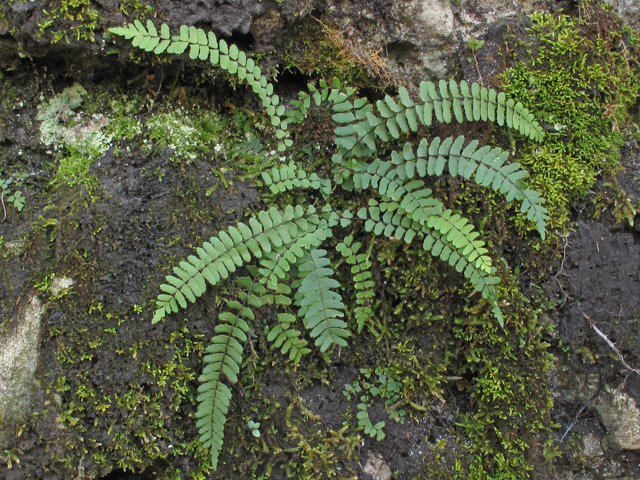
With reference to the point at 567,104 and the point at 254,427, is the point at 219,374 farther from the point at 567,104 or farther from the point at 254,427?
the point at 567,104

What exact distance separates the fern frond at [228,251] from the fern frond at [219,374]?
23 cm

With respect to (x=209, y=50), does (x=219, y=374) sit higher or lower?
lower

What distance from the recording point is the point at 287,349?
104 inches

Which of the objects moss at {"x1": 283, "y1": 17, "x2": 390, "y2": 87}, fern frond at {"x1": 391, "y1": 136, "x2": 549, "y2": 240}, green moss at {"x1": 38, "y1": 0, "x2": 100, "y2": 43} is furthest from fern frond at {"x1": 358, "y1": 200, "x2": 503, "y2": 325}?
green moss at {"x1": 38, "y1": 0, "x2": 100, "y2": 43}

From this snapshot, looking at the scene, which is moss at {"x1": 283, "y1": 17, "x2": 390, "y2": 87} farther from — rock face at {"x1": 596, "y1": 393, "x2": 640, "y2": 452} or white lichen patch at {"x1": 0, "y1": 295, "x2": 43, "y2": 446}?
rock face at {"x1": 596, "y1": 393, "x2": 640, "y2": 452}

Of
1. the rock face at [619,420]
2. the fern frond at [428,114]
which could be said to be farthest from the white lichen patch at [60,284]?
the rock face at [619,420]

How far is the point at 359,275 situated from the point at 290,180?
0.76 meters

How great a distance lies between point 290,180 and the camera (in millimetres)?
2797

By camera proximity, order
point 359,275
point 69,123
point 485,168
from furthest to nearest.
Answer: point 69,123 < point 359,275 < point 485,168

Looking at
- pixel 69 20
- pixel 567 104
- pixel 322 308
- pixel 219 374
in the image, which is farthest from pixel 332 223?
pixel 69 20

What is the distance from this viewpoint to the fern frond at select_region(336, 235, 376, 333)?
2.74 m

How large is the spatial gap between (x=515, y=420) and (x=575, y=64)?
245cm

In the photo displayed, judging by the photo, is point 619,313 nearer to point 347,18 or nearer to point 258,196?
point 258,196

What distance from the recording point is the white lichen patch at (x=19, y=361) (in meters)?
2.43
